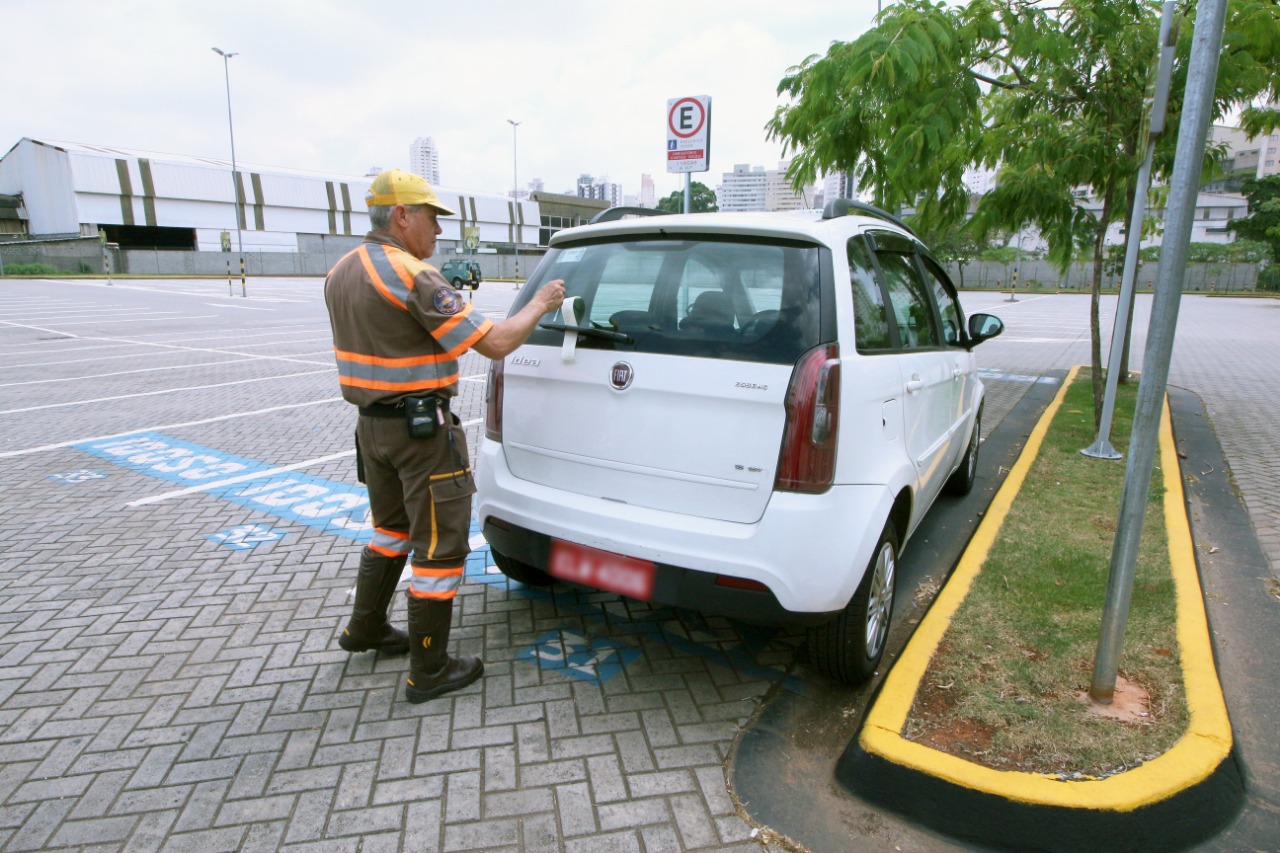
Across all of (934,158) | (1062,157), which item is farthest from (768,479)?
(1062,157)

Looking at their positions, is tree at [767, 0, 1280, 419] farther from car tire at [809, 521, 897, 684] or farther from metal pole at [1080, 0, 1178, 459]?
car tire at [809, 521, 897, 684]

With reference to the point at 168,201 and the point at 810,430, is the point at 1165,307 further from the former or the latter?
the point at 168,201

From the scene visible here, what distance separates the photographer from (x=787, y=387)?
106 inches

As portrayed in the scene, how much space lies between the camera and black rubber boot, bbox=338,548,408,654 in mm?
3152

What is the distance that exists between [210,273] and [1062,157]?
53944 mm

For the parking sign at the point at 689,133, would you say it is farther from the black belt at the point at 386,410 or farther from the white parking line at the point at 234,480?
the black belt at the point at 386,410

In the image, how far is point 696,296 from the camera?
302 centimetres

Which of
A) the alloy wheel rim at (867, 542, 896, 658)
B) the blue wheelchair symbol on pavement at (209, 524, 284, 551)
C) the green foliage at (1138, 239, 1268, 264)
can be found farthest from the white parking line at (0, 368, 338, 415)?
the green foliage at (1138, 239, 1268, 264)

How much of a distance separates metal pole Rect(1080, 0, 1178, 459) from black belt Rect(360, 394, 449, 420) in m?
5.20

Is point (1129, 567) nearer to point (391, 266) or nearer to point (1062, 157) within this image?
point (391, 266)

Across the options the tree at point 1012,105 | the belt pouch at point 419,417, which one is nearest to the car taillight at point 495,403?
the belt pouch at point 419,417

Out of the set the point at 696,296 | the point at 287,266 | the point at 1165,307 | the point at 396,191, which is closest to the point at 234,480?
the point at 396,191

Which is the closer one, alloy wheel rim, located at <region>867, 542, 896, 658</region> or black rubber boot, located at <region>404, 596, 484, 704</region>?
black rubber boot, located at <region>404, 596, 484, 704</region>

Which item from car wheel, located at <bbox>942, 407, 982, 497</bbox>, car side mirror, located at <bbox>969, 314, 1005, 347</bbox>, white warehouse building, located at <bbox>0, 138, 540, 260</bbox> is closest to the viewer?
car side mirror, located at <bbox>969, 314, 1005, 347</bbox>
